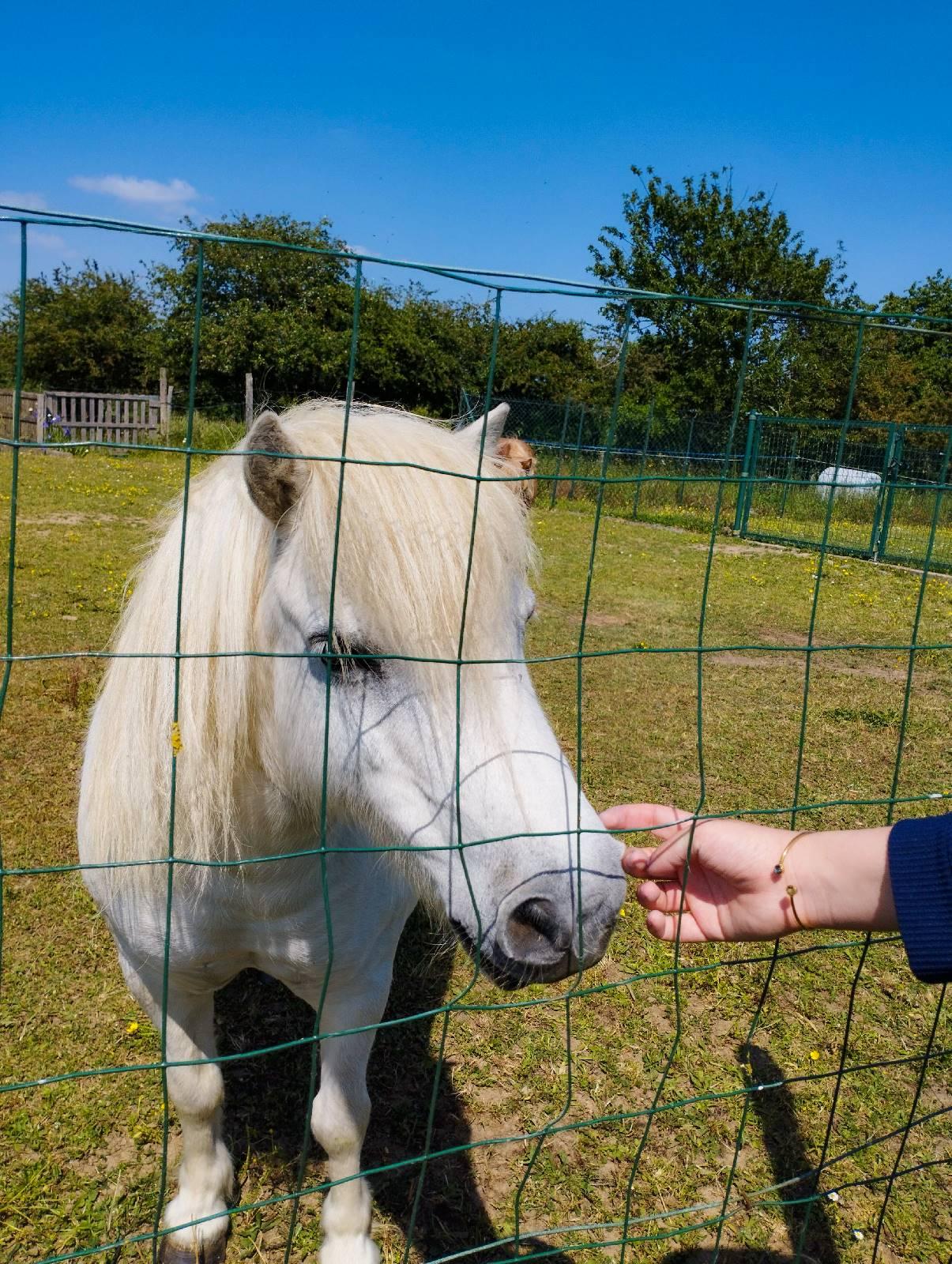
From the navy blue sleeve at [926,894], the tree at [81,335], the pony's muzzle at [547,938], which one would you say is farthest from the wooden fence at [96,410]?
the navy blue sleeve at [926,894]

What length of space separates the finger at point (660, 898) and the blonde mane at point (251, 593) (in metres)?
0.57

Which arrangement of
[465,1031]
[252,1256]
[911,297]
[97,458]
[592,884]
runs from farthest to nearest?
[911,297], [97,458], [465,1031], [252,1256], [592,884]

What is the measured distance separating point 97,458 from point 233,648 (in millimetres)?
17323

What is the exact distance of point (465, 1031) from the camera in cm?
280

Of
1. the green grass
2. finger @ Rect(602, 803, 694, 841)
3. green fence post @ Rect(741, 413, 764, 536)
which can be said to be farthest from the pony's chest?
green fence post @ Rect(741, 413, 764, 536)

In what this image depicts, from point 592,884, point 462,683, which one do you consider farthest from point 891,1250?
point 462,683

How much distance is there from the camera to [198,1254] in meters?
2.03

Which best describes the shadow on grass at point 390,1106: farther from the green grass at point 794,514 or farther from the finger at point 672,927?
the green grass at point 794,514

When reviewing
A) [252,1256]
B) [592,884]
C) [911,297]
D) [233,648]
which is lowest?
[252,1256]

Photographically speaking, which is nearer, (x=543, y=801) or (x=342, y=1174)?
(x=543, y=801)

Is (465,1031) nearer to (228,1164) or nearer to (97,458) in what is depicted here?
(228,1164)

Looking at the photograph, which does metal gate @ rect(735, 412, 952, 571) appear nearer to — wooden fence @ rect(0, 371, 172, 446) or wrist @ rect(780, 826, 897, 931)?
wooden fence @ rect(0, 371, 172, 446)

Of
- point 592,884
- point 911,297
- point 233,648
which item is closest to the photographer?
point 592,884

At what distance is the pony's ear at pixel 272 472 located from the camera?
54.4 inches
